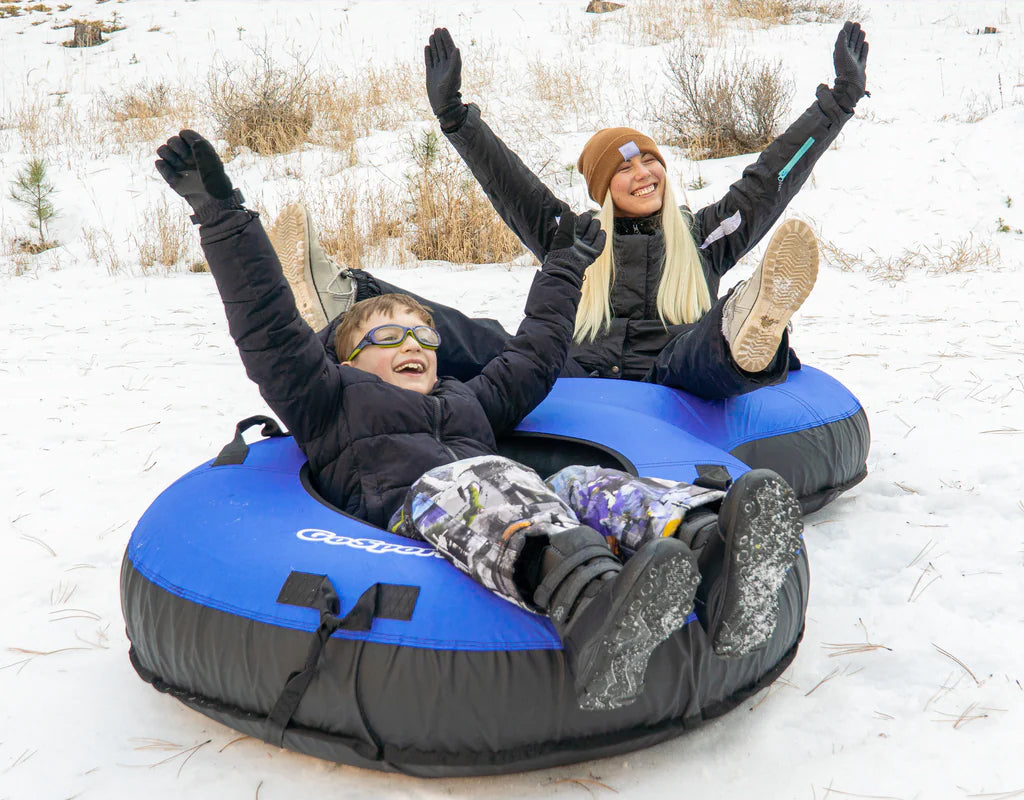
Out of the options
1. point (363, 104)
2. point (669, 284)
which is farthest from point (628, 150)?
point (363, 104)

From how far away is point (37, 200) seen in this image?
7.09m

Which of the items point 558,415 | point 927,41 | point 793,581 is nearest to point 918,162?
point 927,41

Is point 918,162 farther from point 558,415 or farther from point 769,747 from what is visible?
point 769,747

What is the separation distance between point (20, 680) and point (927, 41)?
35.6ft

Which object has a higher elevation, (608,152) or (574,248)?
(608,152)

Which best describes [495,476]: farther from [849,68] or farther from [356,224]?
[356,224]

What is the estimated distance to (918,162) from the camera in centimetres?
732

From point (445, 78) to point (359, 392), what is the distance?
147 centimetres

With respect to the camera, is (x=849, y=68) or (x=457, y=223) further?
(x=457, y=223)

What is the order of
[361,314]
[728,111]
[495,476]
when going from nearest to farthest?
1. [495,476]
2. [361,314]
3. [728,111]

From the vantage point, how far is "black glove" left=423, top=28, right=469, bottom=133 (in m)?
3.18

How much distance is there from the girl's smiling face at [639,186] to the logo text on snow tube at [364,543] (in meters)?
1.96

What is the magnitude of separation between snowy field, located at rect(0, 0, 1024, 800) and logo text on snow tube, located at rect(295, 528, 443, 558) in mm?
437

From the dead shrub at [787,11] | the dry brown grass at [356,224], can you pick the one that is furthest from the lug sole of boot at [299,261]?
the dead shrub at [787,11]
